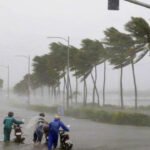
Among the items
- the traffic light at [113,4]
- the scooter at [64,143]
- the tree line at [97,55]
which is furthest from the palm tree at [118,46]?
the traffic light at [113,4]

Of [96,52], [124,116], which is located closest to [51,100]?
[96,52]

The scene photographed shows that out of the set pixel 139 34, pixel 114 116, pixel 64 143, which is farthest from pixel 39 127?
pixel 139 34

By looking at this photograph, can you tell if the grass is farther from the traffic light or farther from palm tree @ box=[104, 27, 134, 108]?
the traffic light

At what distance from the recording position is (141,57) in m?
53.4

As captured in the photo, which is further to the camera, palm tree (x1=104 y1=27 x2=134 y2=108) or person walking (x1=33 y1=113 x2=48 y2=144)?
palm tree (x1=104 y1=27 x2=134 y2=108)

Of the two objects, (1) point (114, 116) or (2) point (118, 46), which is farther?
(2) point (118, 46)

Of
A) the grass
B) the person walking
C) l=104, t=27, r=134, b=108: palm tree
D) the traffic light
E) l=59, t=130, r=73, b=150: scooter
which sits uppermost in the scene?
l=104, t=27, r=134, b=108: palm tree

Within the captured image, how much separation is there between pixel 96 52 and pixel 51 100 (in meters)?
51.3

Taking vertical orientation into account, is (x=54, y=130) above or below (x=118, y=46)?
below

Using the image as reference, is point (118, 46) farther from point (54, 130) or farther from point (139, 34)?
point (54, 130)

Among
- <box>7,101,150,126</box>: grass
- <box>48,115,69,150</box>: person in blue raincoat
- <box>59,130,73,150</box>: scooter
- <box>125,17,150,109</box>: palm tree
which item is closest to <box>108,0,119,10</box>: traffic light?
<box>48,115,69,150</box>: person in blue raincoat

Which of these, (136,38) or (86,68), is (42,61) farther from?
(136,38)

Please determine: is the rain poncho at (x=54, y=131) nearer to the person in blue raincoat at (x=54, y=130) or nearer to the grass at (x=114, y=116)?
the person in blue raincoat at (x=54, y=130)

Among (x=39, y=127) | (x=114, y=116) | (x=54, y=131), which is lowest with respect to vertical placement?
(x=54, y=131)
